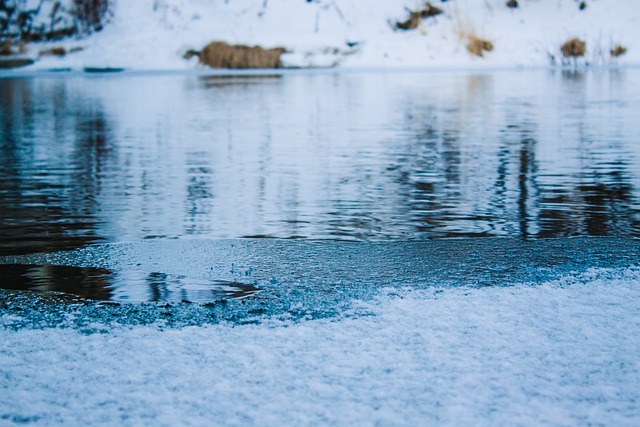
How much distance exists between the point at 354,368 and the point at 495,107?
10646 mm

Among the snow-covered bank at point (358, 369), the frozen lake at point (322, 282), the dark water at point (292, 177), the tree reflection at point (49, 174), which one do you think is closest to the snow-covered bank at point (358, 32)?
the dark water at point (292, 177)

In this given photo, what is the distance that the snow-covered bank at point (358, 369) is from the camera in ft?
7.02

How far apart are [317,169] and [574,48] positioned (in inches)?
919

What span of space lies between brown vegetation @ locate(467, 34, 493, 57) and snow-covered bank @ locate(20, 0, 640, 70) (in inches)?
7.7

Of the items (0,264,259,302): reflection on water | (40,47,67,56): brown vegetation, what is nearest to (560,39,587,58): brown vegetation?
(40,47,67,56): brown vegetation

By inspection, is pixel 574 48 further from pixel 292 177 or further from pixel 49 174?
pixel 49 174

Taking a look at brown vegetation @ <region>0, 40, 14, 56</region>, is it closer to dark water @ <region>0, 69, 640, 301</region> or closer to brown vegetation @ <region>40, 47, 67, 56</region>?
brown vegetation @ <region>40, 47, 67, 56</region>

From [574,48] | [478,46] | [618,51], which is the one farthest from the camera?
[478,46]

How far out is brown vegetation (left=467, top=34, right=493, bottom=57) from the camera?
28.6m

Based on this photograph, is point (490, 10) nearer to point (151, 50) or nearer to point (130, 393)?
point (151, 50)

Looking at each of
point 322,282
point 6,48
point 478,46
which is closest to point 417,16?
point 478,46

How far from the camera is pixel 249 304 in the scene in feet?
10.2

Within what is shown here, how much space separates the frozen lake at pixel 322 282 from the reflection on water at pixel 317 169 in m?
0.03

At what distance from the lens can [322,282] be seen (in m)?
3.41
